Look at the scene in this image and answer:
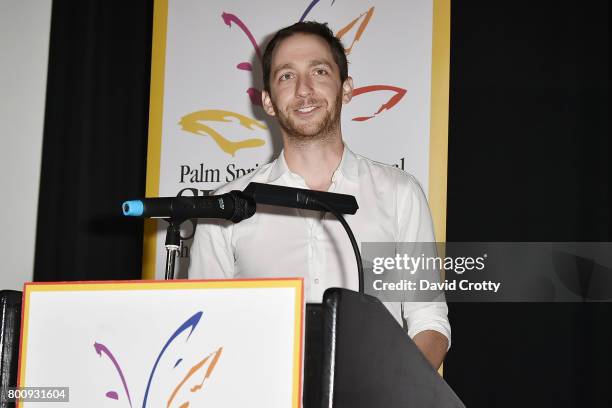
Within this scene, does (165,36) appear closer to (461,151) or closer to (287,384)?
(461,151)

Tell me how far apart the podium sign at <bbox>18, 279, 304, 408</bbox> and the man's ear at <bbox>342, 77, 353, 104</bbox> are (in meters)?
1.34

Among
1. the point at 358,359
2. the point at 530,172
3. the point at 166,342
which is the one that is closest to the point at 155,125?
the point at 530,172

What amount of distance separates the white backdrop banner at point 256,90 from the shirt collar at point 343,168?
185mm

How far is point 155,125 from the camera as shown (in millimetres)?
2461

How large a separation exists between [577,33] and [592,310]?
0.93 m

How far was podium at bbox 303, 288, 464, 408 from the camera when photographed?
79cm

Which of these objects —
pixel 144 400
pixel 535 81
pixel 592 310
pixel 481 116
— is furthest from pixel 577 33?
pixel 144 400

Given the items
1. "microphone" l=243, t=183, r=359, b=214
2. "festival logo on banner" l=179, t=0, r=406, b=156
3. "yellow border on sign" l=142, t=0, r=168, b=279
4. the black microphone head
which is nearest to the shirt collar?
"festival logo on banner" l=179, t=0, r=406, b=156

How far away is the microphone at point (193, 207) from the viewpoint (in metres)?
1.06

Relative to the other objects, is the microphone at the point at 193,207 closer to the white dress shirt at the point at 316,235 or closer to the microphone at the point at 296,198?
the microphone at the point at 296,198

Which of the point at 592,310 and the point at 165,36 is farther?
the point at 165,36

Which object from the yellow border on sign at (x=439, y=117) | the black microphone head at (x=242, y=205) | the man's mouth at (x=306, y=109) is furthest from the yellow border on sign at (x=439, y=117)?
the black microphone head at (x=242, y=205)

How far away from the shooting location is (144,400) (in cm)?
87

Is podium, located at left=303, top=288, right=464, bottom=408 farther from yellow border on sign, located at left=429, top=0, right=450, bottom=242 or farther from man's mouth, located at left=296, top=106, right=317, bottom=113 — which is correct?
yellow border on sign, located at left=429, top=0, right=450, bottom=242
